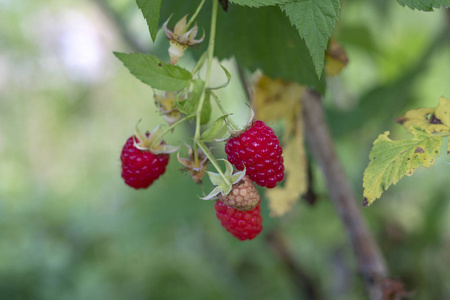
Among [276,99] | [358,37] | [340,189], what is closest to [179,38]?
[276,99]

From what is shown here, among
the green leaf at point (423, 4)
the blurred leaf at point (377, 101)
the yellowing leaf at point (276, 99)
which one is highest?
the green leaf at point (423, 4)

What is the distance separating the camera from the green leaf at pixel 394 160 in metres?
0.57

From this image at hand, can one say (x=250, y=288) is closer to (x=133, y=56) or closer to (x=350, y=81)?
(x=350, y=81)

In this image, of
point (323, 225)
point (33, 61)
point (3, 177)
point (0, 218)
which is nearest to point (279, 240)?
point (323, 225)

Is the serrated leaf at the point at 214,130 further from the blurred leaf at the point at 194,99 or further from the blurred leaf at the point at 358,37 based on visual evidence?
the blurred leaf at the point at 358,37

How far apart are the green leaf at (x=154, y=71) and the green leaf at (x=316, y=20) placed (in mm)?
158

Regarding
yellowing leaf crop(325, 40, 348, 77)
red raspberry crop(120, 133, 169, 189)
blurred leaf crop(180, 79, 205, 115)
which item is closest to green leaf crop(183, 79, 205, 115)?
blurred leaf crop(180, 79, 205, 115)

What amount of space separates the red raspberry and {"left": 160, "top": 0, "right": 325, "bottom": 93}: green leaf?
7.6 inches

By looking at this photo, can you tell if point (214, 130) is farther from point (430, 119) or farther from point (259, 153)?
point (430, 119)

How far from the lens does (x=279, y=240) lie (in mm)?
1604

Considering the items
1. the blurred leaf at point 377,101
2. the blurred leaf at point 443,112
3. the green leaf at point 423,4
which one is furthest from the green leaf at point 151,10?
the blurred leaf at point 377,101

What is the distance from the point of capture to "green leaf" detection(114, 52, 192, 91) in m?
0.56

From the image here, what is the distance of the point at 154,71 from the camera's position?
57 cm

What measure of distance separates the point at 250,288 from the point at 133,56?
1590 mm
